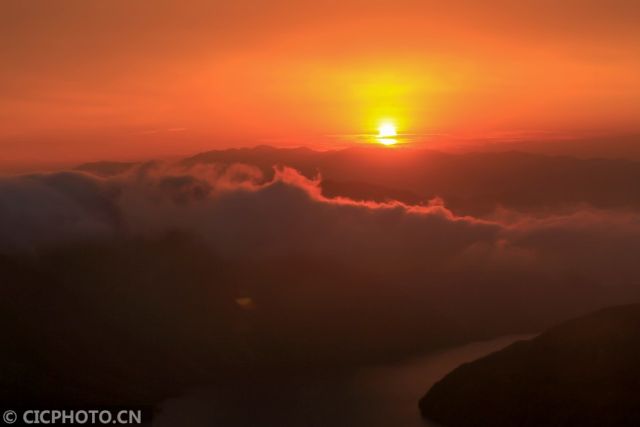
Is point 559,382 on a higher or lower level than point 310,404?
lower

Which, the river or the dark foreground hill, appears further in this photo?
the river

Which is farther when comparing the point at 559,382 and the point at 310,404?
the point at 310,404

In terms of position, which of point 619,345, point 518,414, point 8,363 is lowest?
point 518,414

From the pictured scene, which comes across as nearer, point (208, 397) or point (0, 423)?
point (0, 423)

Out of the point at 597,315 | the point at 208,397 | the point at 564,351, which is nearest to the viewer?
the point at 564,351

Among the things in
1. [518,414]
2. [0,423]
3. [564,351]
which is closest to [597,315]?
[564,351]

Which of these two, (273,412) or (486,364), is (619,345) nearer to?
(486,364)

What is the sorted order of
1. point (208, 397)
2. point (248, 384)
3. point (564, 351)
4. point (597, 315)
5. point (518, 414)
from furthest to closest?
point (248, 384), point (208, 397), point (597, 315), point (564, 351), point (518, 414)

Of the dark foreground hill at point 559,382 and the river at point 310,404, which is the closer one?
the dark foreground hill at point 559,382
